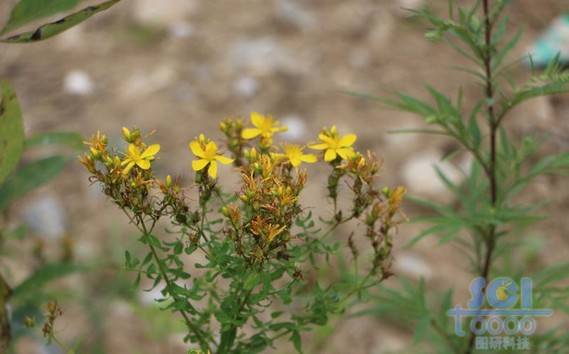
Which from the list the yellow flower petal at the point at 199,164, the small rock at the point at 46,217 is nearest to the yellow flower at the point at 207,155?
the yellow flower petal at the point at 199,164

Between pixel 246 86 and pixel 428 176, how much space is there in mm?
1004

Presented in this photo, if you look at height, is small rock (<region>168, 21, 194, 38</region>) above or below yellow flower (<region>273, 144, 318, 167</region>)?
above

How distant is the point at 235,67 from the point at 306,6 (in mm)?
600

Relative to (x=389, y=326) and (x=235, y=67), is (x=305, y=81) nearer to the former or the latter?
(x=235, y=67)

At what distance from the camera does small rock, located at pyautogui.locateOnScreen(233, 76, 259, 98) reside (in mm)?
3758

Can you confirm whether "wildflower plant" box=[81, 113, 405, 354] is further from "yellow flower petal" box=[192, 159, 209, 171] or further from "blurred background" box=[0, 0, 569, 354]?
"blurred background" box=[0, 0, 569, 354]

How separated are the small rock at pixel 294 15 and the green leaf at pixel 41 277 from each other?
2.31 metres

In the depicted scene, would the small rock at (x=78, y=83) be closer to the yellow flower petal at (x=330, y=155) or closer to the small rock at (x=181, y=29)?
the small rock at (x=181, y=29)

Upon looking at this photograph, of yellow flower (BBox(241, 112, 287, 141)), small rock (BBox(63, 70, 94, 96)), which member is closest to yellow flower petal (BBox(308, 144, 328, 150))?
yellow flower (BBox(241, 112, 287, 141))

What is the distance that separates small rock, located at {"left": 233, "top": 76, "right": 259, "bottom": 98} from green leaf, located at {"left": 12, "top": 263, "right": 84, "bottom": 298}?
175 centimetres

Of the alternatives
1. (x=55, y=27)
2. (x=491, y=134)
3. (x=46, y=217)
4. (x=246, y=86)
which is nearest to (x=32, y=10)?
(x=55, y=27)

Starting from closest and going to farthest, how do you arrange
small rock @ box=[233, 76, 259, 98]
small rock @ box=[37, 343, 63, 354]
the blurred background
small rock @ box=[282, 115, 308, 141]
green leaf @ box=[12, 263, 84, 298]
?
green leaf @ box=[12, 263, 84, 298] < small rock @ box=[37, 343, 63, 354] < the blurred background < small rock @ box=[282, 115, 308, 141] < small rock @ box=[233, 76, 259, 98]

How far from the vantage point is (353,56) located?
12.9ft

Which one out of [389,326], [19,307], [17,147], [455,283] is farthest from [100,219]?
[17,147]
